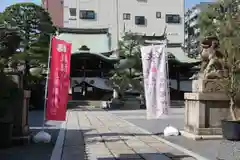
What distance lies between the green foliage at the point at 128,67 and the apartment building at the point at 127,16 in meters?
14.9

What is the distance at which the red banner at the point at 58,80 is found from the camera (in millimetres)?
10883

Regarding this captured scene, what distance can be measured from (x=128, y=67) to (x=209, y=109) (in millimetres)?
18044

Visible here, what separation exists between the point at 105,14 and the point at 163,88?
37908 millimetres

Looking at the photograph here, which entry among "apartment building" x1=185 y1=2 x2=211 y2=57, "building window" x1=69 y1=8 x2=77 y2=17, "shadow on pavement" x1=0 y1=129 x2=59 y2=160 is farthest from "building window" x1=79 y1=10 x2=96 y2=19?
"shadow on pavement" x1=0 y1=129 x2=59 y2=160

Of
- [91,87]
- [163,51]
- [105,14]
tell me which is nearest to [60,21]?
[105,14]

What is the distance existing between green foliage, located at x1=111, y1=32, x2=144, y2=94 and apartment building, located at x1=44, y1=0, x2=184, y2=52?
588 inches

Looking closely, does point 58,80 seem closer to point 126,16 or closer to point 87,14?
point 87,14

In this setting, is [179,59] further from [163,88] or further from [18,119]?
[18,119]

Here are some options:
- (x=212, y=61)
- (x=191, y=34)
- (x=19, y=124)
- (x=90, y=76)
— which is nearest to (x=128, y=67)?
(x=90, y=76)

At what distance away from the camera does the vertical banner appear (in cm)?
1188

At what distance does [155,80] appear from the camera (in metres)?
11.9

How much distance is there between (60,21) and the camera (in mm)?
61688

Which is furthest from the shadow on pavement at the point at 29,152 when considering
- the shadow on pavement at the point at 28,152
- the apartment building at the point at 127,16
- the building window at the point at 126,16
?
the building window at the point at 126,16

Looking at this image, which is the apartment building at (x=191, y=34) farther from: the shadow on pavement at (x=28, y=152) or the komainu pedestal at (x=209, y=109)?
the shadow on pavement at (x=28, y=152)
